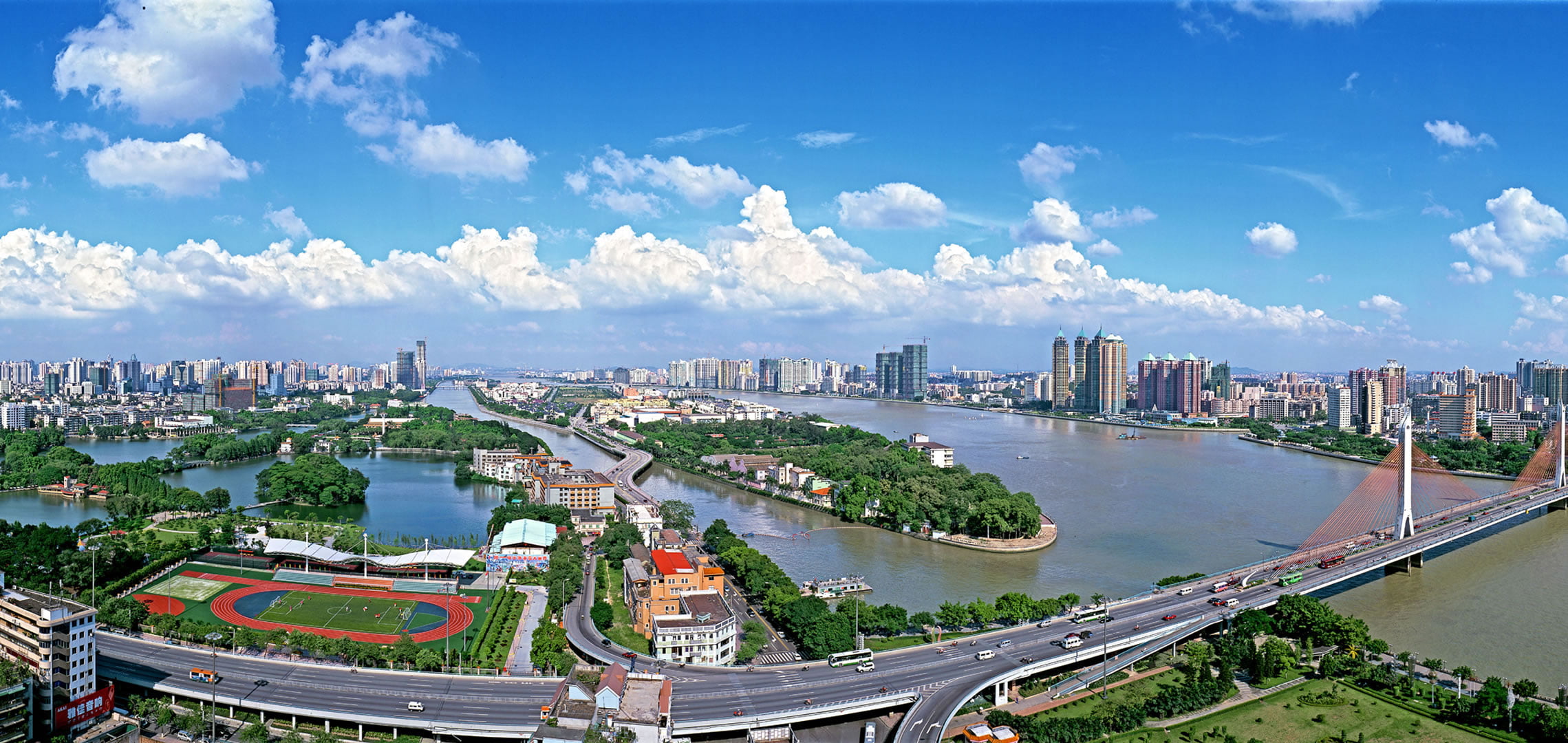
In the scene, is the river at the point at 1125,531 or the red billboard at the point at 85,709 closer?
the red billboard at the point at 85,709

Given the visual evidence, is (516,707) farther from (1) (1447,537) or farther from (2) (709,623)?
(1) (1447,537)

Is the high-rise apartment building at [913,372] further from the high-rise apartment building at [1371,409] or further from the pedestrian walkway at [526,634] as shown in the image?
the pedestrian walkway at [526,634]

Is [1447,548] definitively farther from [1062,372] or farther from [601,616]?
[1062,372]

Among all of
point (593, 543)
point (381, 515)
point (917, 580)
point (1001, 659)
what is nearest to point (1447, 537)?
point (917, 580)

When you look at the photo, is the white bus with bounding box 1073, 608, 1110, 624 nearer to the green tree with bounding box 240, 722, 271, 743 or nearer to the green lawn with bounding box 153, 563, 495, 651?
the green lawn with bounding box 153, 563, 495, 651

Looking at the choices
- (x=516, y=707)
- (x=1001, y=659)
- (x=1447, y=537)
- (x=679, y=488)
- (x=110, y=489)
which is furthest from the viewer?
(x=679, y=488)

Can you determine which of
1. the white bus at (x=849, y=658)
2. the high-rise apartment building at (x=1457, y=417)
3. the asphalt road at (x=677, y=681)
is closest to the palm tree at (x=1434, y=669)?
the asphalt road at (x=677, y=681)
